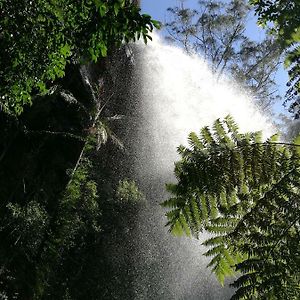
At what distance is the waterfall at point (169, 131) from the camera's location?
1418cm

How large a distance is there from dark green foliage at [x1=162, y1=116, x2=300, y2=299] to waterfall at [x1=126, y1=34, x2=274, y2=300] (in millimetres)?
11217

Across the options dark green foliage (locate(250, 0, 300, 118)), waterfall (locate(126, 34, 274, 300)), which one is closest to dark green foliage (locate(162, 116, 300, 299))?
dark green foliage (locate(250, 0, 300, 118))

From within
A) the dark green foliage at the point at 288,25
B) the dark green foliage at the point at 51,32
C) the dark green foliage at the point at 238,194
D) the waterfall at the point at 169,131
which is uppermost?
the waterfall at the point at 169,131

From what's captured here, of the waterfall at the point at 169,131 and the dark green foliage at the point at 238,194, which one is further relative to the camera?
the waterfall at the point at 169,131

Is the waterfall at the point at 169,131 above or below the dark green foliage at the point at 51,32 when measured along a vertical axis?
above

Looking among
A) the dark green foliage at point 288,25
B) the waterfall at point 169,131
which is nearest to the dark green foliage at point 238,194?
the dark green foliage at point 288,25

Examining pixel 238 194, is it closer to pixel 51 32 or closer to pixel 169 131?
pixel 51 32

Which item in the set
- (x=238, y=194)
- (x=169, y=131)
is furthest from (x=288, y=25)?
(x=169, y=131)

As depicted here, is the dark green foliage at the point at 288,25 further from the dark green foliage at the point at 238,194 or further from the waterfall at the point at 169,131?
the waterfall at the point at 169,131

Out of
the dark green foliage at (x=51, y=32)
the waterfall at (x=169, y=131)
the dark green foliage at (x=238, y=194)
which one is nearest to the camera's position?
the dark green foliage at (x=238, y=194)

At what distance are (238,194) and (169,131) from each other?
17550mm

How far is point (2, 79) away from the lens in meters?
3.52

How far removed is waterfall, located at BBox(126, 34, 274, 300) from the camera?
14180 millimetres

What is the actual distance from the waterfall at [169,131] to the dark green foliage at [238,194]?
11217mm
